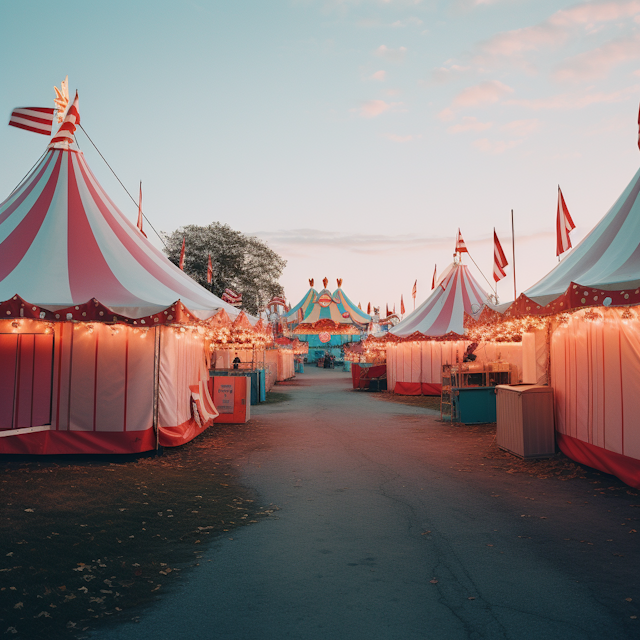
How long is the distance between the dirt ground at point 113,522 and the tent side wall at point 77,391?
0.32m

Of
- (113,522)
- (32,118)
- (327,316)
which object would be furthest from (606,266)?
(327,316)

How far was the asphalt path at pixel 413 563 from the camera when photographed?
3201mm

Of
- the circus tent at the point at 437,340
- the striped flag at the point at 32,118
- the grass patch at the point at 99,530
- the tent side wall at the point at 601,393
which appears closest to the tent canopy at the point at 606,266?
the tent side wall at the point at 601,393

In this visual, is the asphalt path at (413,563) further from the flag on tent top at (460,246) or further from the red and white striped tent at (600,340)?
the flag on tent top at (460,246)

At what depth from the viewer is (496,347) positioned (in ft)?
63.4

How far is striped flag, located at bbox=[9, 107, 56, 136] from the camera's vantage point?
32.9 feet

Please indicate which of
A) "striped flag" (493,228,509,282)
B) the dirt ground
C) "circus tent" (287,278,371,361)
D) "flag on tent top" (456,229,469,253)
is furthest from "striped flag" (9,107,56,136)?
"circus tent" (287,278,371,361)

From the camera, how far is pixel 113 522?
516 cm

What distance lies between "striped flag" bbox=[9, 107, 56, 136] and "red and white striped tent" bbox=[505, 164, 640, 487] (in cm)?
976

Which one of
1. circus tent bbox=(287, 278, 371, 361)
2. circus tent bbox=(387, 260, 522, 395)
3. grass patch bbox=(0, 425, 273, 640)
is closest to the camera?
grass patch bbox=(0, 425, 273, 640)

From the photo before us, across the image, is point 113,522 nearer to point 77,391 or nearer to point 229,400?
point 77,391

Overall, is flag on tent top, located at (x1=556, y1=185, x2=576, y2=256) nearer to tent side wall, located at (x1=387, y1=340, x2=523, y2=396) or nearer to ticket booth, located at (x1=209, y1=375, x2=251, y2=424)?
ticket booth, located at (x1=209, y1=375, x2=251, y2=424)

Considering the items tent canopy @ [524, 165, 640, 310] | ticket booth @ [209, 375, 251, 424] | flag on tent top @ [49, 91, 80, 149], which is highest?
flag on tent top @ [49, 91, 80, 149]

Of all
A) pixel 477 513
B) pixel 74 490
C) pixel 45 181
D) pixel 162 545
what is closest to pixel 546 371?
pixel 477 513
